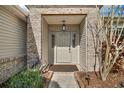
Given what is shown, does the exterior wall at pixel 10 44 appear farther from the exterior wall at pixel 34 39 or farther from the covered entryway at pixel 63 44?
the covered entryway at pixel 63 44

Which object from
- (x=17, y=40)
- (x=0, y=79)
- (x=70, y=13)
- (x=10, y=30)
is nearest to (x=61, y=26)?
(x=70, y=13)

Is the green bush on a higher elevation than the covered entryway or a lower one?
lower

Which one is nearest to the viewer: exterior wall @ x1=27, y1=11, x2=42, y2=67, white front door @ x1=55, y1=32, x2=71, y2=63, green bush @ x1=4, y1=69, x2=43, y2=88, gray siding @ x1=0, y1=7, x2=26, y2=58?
green bush @ x1=4, y1=69, x2=43, y2=88

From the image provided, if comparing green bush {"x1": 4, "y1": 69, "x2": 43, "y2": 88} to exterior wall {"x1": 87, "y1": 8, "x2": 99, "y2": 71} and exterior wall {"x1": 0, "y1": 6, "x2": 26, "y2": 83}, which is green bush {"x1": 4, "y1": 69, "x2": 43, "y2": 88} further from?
exterior wall {"x1": 87, "y1": 8, "x2": 99, "y2": 71}

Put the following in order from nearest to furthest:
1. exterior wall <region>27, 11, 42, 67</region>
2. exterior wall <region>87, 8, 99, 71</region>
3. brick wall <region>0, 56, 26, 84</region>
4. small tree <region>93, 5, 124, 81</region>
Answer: brick wall <region>0, 56, 26, 84</region>, small tree <region>93, 5, 124, 81</region>, exterior wall <region>87, 8, 99, 71</region>, exterior wall <region>27, 11, 42, 67</region>

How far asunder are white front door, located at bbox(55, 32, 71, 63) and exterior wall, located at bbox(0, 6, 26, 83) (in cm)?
345

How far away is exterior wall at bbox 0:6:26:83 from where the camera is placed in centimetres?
658

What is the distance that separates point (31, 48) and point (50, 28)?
3.63 metres

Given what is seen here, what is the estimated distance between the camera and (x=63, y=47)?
41.8ft

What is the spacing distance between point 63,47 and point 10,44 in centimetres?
563

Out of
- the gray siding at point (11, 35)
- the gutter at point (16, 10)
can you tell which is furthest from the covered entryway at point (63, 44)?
the gutter at point (16, 10)

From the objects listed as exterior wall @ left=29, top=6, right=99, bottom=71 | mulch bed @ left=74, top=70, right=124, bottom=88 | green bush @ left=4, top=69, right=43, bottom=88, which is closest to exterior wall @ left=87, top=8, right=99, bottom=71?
exterior wall @ left=29, top=6, right=99, bottom=71

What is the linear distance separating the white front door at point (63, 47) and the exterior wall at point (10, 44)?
11.3 ft

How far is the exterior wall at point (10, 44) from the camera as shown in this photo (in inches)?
259
